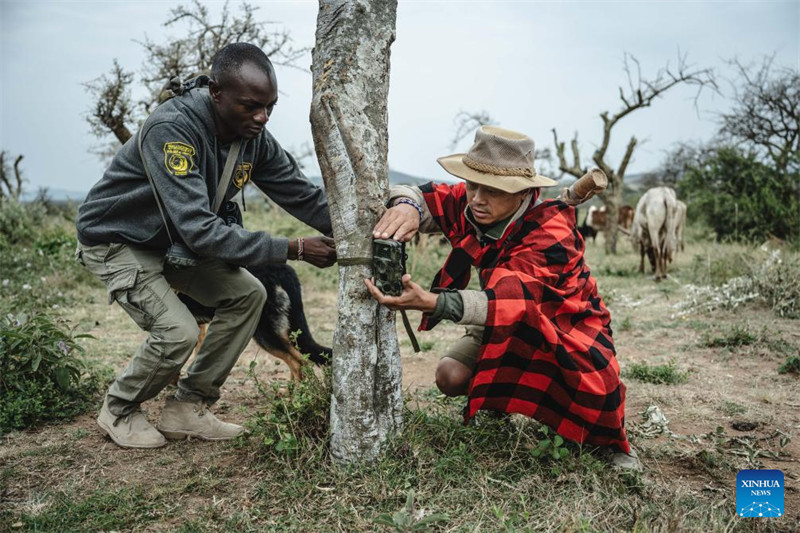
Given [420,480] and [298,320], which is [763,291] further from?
[420,480]

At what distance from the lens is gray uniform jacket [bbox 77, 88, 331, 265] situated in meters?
2.80

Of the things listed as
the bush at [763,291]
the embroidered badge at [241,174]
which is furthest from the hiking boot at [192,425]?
the bush at [763,291]

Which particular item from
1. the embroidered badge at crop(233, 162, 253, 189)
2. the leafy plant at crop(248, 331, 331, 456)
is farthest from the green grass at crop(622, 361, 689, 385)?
the embroidered badge at crop(233, 162, 253, 189)

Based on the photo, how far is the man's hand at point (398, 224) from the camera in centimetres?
256

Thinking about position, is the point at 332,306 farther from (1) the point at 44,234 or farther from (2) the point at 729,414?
(1) the point at 44,234

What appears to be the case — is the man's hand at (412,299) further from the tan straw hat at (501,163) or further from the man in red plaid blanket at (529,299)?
the tan straw hat at (501,163)

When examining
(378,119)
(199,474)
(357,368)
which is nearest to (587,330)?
(357,368)

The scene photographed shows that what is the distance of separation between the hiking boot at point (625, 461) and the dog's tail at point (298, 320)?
1768 millimetres

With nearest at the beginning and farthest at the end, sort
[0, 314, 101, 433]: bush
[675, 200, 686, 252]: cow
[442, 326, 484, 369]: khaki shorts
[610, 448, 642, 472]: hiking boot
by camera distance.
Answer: [610, 448, 642, 472]: hiking boot → [442, 326, 484, 369]: khaki shorts → [0, 314, 101, 433]: bush → [675, 200, 686, 252]: cow

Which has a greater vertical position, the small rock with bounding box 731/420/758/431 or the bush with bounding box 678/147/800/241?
the bush with bounding box 678/147/800/241

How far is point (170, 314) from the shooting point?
10.2ft

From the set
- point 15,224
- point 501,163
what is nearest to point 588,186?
point 501,163

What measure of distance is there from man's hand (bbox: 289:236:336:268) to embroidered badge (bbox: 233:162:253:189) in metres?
0.54

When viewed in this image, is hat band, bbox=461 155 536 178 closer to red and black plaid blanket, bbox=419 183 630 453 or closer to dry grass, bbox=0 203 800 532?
red and black plaid blanket, bbox=419 183 630 453
